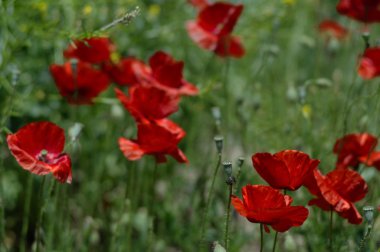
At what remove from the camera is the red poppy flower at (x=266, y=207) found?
4.48ft

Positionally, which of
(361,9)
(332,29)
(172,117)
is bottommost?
(172,117)

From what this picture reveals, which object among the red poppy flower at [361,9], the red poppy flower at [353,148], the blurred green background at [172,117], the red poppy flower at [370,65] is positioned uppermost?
the red poppy flower at [361,9]

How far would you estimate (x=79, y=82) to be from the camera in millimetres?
2094

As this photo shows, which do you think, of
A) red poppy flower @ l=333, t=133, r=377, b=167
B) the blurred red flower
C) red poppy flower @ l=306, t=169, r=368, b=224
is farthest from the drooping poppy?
red poppy flower @ l=306, t=169, r=368, b=224

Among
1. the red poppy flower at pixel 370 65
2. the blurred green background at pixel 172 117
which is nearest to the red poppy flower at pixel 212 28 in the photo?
the blurred green background at pixel 172 117

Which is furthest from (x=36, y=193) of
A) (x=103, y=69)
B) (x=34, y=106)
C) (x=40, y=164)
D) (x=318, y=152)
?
(x=40, y=164)

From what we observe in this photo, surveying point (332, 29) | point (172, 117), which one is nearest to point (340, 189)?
point (172, 117)

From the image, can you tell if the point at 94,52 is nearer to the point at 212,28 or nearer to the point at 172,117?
the point at 212,28

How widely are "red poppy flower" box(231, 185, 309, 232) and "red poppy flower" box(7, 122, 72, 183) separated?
370 millimetres

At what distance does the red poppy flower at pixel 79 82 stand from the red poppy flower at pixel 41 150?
1.26 ft

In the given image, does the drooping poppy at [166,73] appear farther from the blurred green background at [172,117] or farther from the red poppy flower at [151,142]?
the red poppy flower at [151,142]

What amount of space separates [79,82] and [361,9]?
0.87 meters

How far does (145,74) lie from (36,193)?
2.67ft

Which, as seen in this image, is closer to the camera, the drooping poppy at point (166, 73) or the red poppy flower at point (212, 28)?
the drooping poppy at point (166, 73)
